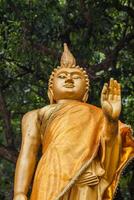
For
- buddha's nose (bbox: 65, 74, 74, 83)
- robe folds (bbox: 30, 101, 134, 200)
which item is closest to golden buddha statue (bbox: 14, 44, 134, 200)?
robe folds (bbox: 30, 101, 134, 200)

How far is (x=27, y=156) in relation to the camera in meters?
5.66

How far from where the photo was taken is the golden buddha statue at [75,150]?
5.38m

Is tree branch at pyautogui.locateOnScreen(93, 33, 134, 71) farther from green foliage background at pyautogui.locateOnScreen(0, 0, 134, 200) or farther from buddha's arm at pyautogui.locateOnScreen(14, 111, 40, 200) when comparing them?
buddha's arm at pyautogui.locateOnScreen(14, 111, 40, 200)

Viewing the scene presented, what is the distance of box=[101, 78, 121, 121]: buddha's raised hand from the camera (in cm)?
531

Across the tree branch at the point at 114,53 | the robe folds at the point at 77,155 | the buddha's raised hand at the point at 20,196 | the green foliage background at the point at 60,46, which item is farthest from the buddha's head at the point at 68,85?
the tree branch at the point at 114,53

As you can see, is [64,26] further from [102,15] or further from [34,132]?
[34,132]

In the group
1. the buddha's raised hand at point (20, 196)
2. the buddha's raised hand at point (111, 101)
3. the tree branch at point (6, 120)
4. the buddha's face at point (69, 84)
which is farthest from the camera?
the tree branch at point (6, 120)

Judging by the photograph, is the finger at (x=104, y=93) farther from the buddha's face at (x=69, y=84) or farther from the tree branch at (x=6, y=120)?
the tree branch at (x=6, y=120)

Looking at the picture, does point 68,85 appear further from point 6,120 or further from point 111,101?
point 6,120

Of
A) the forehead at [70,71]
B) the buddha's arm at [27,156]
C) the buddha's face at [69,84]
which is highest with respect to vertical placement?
the forehead at [70,71]

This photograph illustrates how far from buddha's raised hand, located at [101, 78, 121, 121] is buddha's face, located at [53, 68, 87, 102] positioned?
26.7 inches

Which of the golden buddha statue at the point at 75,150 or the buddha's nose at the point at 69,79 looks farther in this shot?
the buddha's nose at the point at 69,79

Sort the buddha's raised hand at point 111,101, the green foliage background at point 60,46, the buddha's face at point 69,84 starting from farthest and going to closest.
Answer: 1. the green foliage background at point 60,46
2. the buddha's face at point 69,84
3. the buddha's raised hand at point 111,101

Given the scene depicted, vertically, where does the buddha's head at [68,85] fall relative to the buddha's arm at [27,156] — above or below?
above
